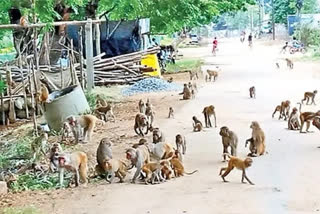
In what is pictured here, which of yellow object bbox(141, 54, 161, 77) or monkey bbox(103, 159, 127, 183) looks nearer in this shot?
monkey bbox(103, 159, 127, 183)

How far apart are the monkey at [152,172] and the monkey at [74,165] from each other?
82 cm

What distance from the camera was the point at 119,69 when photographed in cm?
2358

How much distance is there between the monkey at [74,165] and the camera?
8.91 meters

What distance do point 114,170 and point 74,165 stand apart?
581 mm

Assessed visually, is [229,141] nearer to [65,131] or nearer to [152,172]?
[152,172]

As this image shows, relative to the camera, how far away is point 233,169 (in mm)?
9414

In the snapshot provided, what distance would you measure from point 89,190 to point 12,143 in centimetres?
440

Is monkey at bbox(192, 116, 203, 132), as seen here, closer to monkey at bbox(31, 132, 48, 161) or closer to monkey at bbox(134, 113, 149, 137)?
monkey at bbox(134, 113, 149, 137)

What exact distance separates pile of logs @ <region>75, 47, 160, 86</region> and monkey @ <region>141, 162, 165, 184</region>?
13.6 meters

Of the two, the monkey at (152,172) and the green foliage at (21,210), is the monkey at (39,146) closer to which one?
the monkey at (152,172)

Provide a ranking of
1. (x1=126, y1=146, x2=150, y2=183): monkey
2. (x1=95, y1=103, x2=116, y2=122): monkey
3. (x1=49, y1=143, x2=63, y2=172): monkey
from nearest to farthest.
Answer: (x1=126, y1=146, x2=150, y2=183): monkey
(x1=49, y1=143, x2=63, y2=172): monkey
(x1=95, y1=103, x2=116, y2=122): monkey

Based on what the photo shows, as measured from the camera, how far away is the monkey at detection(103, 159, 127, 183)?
30.0 feet

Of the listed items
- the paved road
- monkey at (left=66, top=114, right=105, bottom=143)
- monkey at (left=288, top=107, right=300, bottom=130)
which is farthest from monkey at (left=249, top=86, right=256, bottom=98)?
monkey at (left=66, top=114, right=105, bottom=143)

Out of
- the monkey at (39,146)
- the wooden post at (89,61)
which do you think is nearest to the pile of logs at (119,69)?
the wooden post at (89,61)
